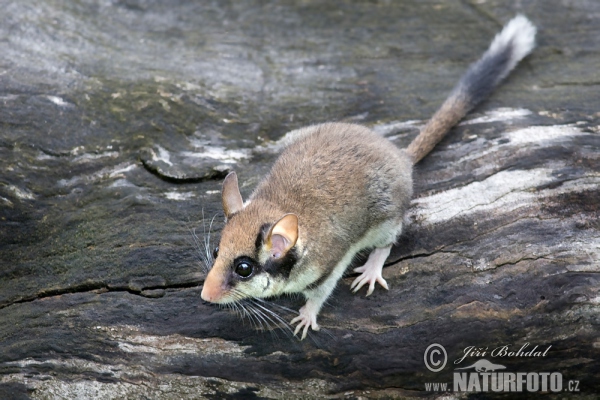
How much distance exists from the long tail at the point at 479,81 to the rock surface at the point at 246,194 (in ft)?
0.54

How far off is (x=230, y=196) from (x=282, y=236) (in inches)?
22.9

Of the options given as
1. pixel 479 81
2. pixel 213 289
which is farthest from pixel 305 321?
pixel 479 81

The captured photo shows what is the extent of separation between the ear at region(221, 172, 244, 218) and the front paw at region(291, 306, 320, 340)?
0.96 metres

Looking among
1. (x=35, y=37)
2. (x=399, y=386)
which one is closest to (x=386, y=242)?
(x=399, y=386)

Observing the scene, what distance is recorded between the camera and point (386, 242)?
513 centimetres

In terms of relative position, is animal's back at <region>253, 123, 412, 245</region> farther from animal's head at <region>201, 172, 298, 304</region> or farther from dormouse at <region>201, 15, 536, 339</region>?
animal's head at <region>201, 172, 298, 304</region>

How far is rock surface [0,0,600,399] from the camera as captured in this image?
14.6 ft

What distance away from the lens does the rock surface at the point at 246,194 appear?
4441 mm

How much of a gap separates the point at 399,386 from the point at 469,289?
0.92m

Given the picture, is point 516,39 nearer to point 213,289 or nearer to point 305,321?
point 305,321

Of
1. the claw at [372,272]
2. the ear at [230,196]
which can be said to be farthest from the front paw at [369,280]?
the ear at [230,196]

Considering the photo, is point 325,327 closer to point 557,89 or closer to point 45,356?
point 45,356

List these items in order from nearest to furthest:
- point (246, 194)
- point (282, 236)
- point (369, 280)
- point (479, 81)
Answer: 1. point (282, 236)
2. point (369, 280)
3. point (246, 194)
4. point (479, 81)

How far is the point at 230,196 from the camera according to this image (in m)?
4.63
